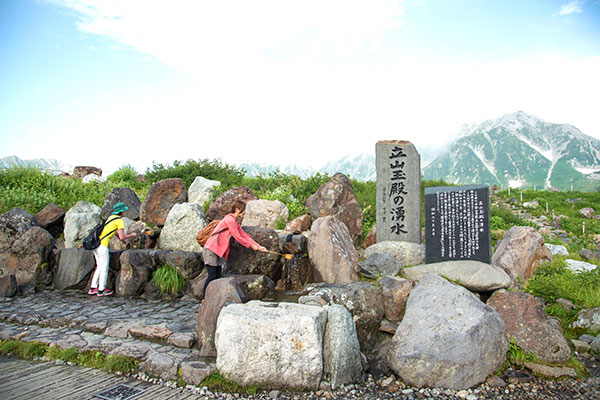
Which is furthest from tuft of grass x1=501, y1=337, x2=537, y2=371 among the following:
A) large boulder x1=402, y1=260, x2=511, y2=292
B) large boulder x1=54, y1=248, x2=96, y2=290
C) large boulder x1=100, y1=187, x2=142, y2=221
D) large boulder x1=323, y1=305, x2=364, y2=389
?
large boulder x1=100, y1=187, x2=142, y2=221

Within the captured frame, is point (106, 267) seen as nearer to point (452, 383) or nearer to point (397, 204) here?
point (397, 204)

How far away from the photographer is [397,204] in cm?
1012

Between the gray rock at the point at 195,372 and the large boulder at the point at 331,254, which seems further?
the large boulder at the point at 331,254

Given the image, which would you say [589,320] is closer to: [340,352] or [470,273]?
[470,273]

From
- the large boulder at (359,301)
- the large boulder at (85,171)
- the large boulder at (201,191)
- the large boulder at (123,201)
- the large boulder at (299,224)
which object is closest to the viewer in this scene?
the large boulder at (359,301)

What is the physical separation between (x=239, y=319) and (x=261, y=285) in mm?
2633

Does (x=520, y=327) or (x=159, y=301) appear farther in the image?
(x=159, y=301)

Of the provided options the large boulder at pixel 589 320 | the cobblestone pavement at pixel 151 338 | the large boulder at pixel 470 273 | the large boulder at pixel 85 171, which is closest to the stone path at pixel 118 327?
the cobblestone pavement at pixel 151 338

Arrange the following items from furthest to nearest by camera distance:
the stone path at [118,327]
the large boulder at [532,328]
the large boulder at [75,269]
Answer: the large boulder at [75,269] → the large boulder at [532,328] → the stone path at [118,327]

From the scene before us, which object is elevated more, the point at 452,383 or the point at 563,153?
the point at 563,153

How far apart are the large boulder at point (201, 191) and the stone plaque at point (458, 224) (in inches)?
333

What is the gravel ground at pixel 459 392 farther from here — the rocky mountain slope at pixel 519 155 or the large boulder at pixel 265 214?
the rocky mountain slope at pixel 519 155

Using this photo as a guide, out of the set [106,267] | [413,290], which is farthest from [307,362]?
[106,267]

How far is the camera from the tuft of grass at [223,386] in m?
4.75
